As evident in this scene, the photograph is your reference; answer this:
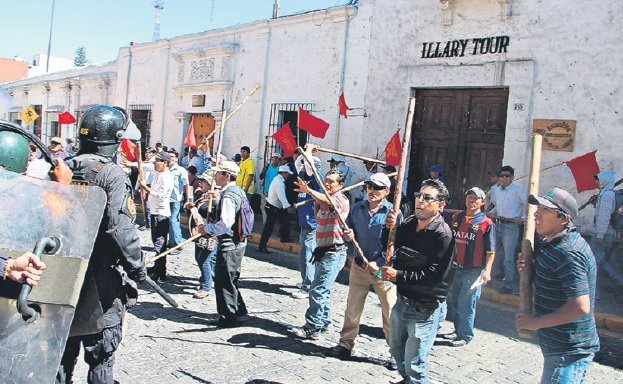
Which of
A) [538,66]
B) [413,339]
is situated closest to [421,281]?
[413,339]

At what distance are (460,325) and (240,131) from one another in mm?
10547

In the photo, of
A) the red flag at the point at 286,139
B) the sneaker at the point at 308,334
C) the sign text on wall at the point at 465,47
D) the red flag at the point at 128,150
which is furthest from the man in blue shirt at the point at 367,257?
the red flag at the point at 128,150

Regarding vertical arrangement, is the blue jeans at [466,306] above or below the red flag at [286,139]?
below

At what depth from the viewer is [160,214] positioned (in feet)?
25.7

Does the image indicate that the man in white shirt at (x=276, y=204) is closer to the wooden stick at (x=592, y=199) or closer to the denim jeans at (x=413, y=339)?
the wooden stick at (x=592, y=199)

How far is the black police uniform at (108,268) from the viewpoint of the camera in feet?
10.0

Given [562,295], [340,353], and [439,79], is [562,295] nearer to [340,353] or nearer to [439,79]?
[340,353]

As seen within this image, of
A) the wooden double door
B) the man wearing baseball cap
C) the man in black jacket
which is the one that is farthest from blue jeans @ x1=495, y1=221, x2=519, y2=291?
the man wearing baseball cap

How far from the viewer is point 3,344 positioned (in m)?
2.07

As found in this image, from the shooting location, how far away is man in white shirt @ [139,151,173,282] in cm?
761

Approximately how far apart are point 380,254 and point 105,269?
2760 mm

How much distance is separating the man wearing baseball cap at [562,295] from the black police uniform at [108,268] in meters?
2.29

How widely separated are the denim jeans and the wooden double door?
6710 mm

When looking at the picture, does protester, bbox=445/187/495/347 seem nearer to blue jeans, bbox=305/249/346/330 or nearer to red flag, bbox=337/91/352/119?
blue jeans, bbox=305/249/346/330
